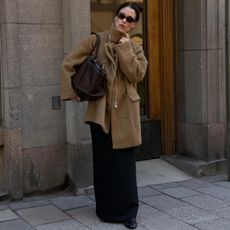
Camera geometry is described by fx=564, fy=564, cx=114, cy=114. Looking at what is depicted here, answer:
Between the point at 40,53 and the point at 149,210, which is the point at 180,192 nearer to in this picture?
the point at 149,210

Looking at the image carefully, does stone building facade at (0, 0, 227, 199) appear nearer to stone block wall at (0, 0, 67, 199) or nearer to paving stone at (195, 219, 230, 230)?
stone block wall at (0, 0, 67, 199)

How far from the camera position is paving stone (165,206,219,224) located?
17.8ft

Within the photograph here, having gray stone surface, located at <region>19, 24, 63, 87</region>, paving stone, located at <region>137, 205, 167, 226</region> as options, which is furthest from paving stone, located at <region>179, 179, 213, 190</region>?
gray stone surface, located at <region>19, 24, 63, 87</region>

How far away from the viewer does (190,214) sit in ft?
18.4

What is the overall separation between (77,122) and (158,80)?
1.93 m

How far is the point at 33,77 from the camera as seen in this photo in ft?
20.0

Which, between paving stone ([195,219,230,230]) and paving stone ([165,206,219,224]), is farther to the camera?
paving stone ([165,206,219,224])

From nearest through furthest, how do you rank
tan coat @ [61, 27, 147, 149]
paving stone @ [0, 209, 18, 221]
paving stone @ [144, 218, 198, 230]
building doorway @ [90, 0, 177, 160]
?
tan coat @ [61, 27, 147, 149] → paving stone @ [144, 218, 198, 230] → paving stone @ [0, 209, 18, 221] → building doorway @ [90, 0, 177, 160]

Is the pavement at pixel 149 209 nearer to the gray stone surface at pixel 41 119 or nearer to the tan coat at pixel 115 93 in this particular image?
the gray stone surface at pixel 41 119

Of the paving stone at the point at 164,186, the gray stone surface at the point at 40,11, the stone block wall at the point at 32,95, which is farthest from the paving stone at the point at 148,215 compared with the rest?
the gray stone surface at the point at 40,11

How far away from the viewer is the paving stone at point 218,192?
6.28 meters

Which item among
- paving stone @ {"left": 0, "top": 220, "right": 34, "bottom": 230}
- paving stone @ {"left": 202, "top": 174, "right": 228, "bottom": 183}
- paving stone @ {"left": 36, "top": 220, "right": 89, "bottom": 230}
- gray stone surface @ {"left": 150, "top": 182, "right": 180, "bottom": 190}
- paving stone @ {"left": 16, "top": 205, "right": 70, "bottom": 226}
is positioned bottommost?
paving stone @ {"left": 36, "top": 220, "right": 89, "bottom": 230}

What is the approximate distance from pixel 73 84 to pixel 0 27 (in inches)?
54.0

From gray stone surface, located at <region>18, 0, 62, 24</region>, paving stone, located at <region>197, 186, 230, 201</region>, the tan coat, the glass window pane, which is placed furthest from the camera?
the glass window pane
